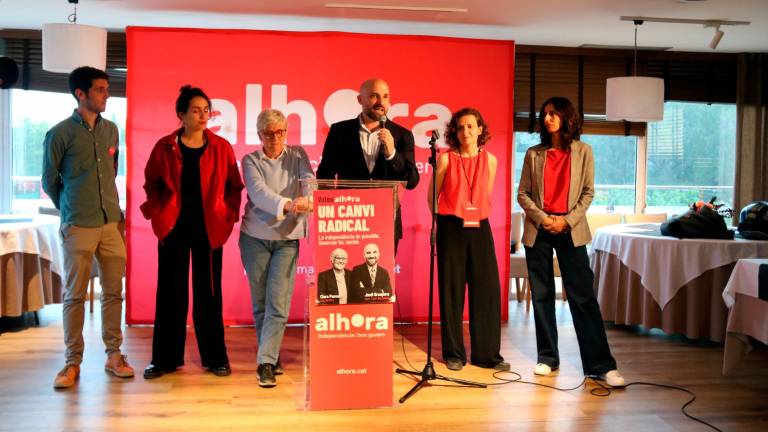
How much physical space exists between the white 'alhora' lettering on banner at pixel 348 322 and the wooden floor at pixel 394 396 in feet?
1.34

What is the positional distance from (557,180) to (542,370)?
1.09m

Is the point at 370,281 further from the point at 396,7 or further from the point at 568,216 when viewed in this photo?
the point at 396,7

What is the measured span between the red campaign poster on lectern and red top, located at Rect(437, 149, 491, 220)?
0.80 metres

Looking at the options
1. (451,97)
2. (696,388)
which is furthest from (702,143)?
(696,388)

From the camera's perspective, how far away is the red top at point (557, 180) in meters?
4.04

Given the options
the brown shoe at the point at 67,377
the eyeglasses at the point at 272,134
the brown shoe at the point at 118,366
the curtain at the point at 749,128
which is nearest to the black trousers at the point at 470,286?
the eyeglasses at the point at 272,134

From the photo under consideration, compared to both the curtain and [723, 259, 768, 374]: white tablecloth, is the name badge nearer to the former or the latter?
[723, 259, 768, 374]: white tablecloth

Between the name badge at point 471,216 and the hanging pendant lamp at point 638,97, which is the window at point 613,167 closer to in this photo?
the hanging pendant lamp at point 638,97

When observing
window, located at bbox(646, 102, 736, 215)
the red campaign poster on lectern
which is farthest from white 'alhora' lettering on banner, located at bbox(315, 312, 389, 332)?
window, located at bbox(646, 102, 736, 215)

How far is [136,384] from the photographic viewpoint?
3.93 metres

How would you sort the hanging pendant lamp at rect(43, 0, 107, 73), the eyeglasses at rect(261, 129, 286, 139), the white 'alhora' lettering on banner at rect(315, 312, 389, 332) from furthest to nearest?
the hanging pendant lamp at rect(43, 0, 107, 73), the eyeglasses at rect(261, 129, 286, 139), the white 'alhora' lettering on banner at rect(315, 312, 389, 332)

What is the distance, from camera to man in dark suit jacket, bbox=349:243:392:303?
346cm

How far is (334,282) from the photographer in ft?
11.3

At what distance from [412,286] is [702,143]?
4880mm
